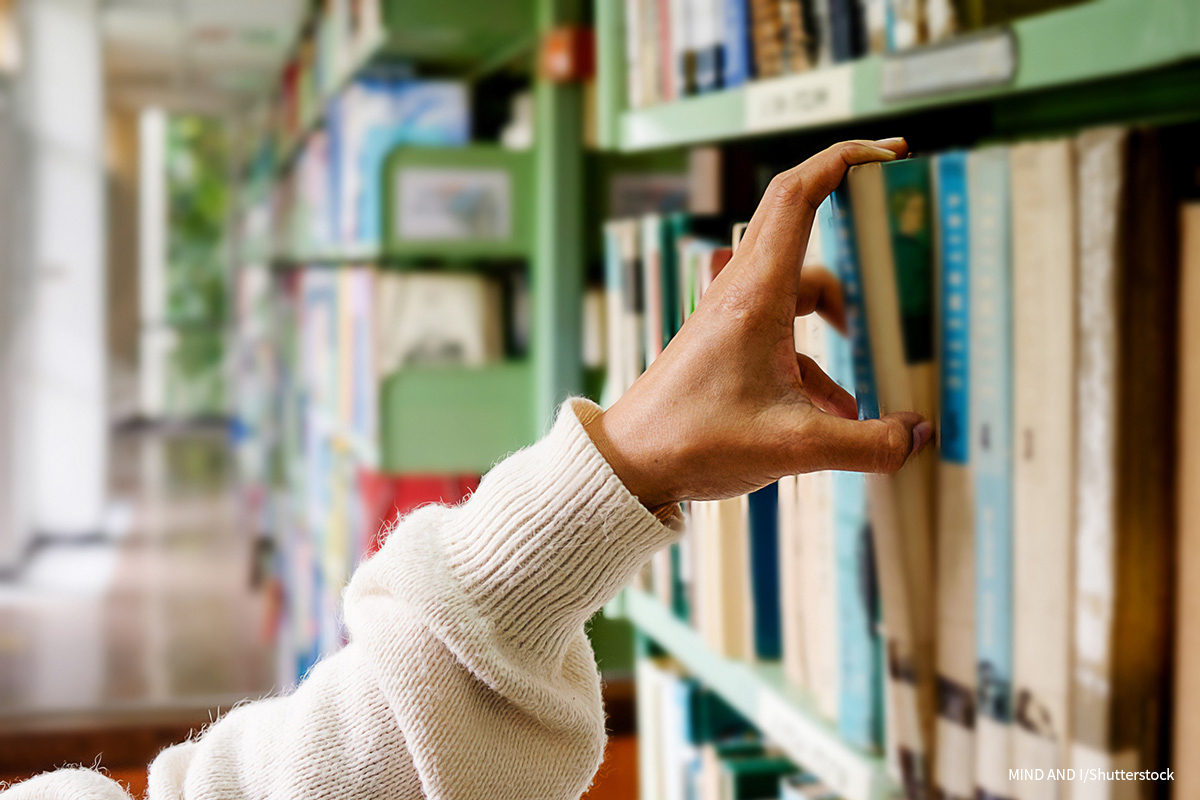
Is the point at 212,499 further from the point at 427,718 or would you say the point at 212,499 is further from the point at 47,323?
the point at 427,718

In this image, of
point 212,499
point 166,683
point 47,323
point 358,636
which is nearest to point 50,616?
point 166,683

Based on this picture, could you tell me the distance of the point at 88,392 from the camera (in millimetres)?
3502

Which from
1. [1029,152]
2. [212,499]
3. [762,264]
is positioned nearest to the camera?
[762,264]

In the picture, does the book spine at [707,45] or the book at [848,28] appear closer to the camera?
the book at [848,28]

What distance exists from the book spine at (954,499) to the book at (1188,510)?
0.36 feet

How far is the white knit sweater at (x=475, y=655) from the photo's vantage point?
448 millimetres

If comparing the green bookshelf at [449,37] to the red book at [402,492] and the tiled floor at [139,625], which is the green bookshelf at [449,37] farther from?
the tiled floor at [139,625]

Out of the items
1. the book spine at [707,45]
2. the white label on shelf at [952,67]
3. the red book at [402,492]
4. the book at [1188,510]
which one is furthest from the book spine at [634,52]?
the red book at [402,492]

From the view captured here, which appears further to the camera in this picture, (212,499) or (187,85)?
(212,499)

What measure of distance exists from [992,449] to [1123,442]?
0.25ft

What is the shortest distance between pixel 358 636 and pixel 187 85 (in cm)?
332

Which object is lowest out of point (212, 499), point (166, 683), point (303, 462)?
point (166, 683)

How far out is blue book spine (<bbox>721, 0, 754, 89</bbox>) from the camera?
0.87 meters

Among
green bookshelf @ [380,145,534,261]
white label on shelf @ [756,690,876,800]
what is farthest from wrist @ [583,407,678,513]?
green bookshelf @ [380,145,534,261]
